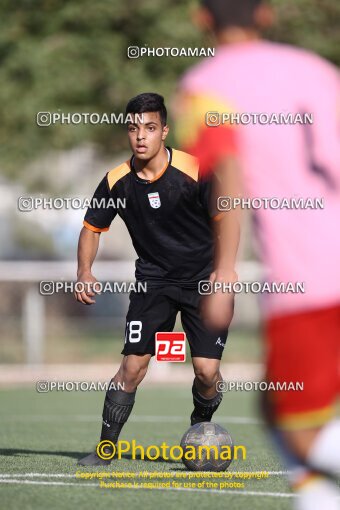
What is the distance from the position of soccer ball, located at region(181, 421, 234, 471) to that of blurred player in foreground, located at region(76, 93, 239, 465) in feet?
1.36

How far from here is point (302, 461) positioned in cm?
386

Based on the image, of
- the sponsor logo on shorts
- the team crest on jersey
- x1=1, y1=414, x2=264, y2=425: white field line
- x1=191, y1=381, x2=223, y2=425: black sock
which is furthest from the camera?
x1=1, y1=414, x2=264, y2=425: white field line

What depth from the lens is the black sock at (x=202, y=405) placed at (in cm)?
786

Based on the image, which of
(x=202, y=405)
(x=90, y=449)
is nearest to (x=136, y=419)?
(x=90, y=449)

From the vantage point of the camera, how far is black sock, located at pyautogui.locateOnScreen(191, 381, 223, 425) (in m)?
7.86

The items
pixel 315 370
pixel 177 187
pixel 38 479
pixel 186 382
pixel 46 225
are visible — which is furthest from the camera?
pixel 46 225

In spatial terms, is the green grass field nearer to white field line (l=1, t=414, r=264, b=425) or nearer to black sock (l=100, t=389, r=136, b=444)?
white field line (l=1, t=414, r=264, b=425)

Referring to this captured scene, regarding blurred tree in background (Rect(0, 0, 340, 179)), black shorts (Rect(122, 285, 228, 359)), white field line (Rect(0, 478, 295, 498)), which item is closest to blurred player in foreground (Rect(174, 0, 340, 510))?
white field line (Rect(0, 478, 295, 498))

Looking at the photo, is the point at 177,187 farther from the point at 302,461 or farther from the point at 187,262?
the point at 302,461

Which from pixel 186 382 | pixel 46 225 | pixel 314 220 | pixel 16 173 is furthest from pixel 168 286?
pixel 46 225

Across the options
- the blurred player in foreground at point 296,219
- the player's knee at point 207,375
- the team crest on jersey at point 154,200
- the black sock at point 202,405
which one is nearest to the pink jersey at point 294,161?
the blurred player in foreground at point 296,219

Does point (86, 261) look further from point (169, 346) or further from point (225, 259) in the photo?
point (225, 259)

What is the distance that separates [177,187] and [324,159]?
3718mm

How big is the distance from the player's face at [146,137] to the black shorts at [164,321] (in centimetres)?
86
